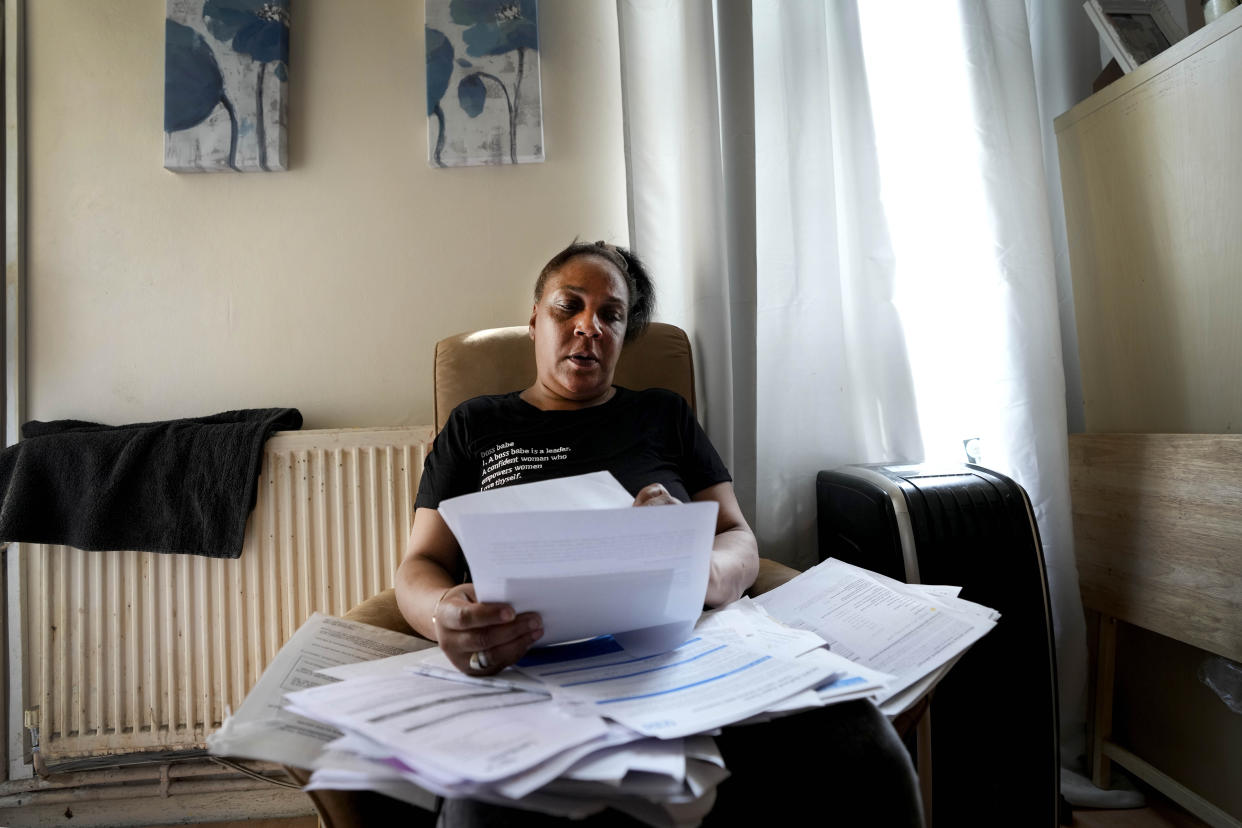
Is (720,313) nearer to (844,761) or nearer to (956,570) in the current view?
(956,570)

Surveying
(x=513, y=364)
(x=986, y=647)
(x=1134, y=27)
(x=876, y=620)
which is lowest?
(x=986, y=647)

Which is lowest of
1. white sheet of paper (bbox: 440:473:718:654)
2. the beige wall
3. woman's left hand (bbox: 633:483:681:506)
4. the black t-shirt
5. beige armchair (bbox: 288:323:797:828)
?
white sheet of paper (bbox: 440:473:718:654)

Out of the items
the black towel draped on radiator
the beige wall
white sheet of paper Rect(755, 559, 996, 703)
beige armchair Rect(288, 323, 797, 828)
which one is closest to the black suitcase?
white sheet of paper Rect(755, 559, 996, 703)

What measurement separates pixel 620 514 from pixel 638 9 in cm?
128

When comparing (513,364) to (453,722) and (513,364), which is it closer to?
(513,364)

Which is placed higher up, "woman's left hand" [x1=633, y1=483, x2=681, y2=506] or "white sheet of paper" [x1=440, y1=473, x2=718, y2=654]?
"woman's left hand" [x1=633, y1=483, x2=681, y2=506]

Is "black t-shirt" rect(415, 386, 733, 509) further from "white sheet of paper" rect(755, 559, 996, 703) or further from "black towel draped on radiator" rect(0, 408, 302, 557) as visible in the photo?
"black towel draped on radiator" rect(0, 408, 302, 557)

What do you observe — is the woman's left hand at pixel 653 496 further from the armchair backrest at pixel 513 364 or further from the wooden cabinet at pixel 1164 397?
the wooden cabinet at pixel 1164 397

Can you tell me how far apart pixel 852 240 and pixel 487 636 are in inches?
47.4

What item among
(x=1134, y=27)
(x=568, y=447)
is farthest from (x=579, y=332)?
(x=1134, y=27)

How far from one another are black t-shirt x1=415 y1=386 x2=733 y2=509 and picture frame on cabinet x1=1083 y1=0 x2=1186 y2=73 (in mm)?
1177

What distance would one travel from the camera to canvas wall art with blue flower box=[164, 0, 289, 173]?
1.40 m

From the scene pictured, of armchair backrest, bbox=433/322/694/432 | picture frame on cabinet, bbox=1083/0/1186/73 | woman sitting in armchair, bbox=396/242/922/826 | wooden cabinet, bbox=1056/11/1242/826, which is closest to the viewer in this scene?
woman sitting in armchair, bbox=396/242/922/826

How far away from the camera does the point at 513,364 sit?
1.23m
